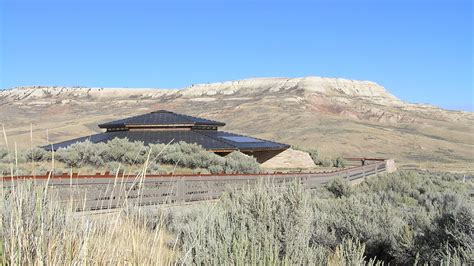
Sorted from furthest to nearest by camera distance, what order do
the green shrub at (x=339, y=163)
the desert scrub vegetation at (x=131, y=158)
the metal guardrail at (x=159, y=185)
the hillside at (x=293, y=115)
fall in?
the hillside at (x=293, y=115) < the green shrub at (x=339, y=163) < the desert scrub vegetation at (x=131, y=158) < the metal guardrail at (x=159, y=185)

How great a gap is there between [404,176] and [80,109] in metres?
94.2

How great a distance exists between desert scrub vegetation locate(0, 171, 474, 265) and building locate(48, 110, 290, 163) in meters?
16.9

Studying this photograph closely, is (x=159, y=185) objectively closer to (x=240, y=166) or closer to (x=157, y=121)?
(x=240, y=166)

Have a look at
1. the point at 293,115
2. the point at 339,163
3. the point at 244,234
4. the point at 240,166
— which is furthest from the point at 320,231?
the point at 293,115

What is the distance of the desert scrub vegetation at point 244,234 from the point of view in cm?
338

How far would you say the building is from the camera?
27.2 m

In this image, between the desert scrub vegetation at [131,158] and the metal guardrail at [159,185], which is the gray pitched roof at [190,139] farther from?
the metal guardrail at [159,185]

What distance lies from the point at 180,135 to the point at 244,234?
77.3ft

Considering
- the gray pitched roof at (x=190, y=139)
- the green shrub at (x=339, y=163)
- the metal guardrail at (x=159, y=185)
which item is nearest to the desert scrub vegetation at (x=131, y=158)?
the gray pitched roof at (x=190, y=139)

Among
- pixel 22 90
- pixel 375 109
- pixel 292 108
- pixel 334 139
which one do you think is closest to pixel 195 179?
pixel 334 139

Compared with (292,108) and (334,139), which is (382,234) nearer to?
(334,139)

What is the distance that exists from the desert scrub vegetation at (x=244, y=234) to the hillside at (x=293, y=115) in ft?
129

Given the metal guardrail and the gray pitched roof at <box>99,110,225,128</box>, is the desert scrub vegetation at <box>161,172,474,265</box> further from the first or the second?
the gray pitched roof at <box>99,110,225,128</box>

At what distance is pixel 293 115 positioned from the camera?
3211 inches
